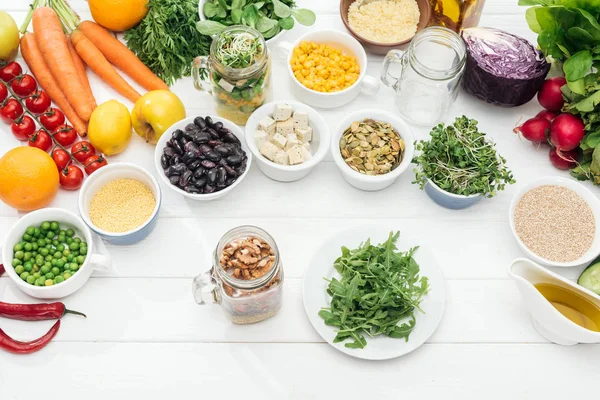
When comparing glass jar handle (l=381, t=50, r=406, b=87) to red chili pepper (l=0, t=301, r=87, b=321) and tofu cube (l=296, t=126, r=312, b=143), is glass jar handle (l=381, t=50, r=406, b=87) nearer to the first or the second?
tofu cube (l=296, t=126, r=312, b=143)

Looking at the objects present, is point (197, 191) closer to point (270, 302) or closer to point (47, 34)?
point (270, 302)

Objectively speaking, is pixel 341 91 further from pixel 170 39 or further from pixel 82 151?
pixel 82 151

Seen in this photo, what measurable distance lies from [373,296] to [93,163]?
85 cm

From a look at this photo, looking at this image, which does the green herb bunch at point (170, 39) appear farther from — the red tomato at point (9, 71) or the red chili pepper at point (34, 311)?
the red chili pepper at point (34, 311)

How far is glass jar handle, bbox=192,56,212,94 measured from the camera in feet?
6.04

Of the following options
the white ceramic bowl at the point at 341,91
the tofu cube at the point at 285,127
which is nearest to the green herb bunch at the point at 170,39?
the white ceramic bowl at the point at 341,91

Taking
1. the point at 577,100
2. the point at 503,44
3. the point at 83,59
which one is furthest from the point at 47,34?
the point at 577,100

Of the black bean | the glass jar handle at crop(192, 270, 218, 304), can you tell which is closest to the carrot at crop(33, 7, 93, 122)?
the black bean

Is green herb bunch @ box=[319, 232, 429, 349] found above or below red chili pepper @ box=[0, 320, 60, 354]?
below

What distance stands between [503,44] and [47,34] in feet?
4.42

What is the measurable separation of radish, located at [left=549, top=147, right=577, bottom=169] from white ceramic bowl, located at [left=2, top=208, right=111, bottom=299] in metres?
1.27

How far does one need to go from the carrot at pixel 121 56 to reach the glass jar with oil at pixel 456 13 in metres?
0.87

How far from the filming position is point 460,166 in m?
1.76

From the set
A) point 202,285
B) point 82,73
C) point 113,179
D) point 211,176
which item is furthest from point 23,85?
point 202,285
